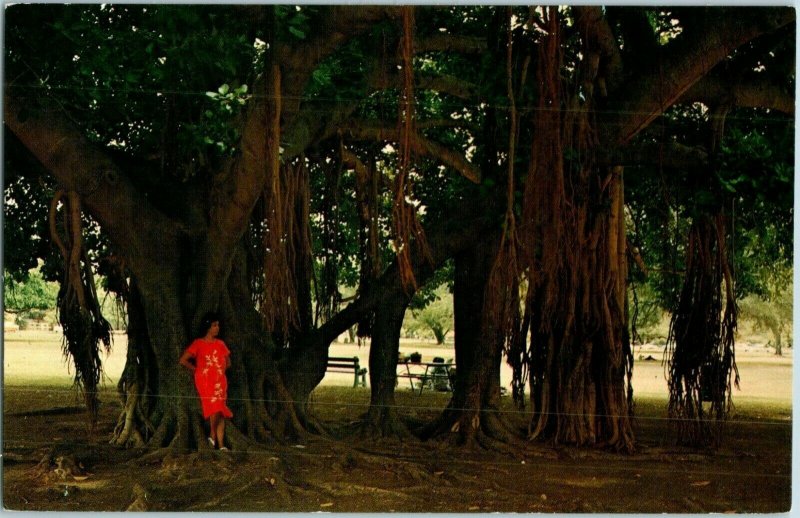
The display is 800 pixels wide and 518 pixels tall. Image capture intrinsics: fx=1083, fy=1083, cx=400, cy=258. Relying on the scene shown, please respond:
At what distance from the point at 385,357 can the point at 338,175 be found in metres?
1.48

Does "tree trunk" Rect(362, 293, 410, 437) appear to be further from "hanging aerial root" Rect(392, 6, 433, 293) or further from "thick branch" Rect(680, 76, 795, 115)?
"thick branch" Rect(680, 76, 795, 115)

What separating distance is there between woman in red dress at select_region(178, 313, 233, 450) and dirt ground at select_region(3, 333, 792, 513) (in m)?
0.20

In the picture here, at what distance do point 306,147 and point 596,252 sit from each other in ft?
6.64

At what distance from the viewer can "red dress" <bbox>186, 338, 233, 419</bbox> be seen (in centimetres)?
674

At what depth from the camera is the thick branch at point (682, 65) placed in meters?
6.01

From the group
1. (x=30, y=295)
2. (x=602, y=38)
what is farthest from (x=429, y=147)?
(x=30, y=295)

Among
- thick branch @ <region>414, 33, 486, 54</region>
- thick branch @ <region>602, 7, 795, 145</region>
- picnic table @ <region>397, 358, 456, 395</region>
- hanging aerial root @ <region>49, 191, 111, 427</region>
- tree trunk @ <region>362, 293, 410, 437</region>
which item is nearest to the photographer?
thick branch @ <region>602, 7, 795, 145</region>

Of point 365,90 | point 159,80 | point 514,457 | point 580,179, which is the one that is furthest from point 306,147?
point 514,457

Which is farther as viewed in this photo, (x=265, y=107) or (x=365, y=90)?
(x=365, y=90)

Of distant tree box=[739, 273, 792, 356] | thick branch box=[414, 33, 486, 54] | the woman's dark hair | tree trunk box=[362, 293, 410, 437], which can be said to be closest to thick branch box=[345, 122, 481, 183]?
thick branch box=[414, 33, 486, 54]

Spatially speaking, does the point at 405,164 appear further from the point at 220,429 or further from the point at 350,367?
the point at 350,367

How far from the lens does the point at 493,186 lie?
7230 mm

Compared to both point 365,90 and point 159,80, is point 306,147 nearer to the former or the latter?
point 365,90

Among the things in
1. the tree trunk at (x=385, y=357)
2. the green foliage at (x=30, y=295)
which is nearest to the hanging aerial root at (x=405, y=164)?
the tree trunk at (x=385, y=357)
